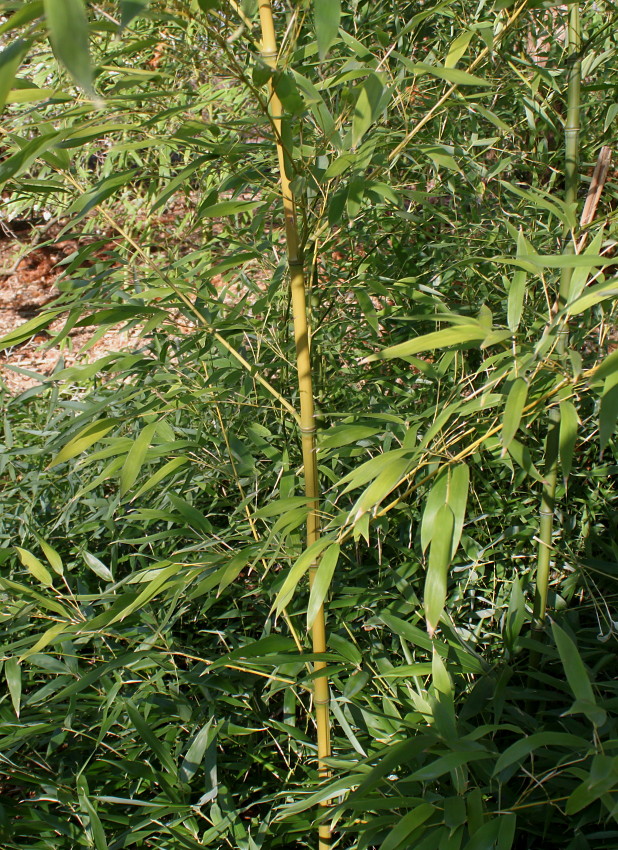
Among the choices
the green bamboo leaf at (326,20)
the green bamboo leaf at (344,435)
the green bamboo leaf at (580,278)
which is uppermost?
the green bamboo leaf at (326,20)

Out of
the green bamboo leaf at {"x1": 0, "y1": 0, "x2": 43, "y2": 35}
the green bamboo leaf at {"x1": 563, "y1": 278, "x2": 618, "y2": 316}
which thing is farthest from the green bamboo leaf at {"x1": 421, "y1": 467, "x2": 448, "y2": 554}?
the green bamboo leaf at {"x1": 0, "y1": 0, "x2": 43, "y2": 35}

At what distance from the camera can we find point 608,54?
1.28 meters

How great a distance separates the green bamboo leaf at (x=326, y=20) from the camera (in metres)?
0.55

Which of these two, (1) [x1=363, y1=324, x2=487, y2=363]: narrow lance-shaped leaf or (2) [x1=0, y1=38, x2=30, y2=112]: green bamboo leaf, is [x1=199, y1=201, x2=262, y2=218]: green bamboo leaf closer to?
(1) [x1=363, y1=324, x2=487, y2=363]: narrow lance-shaped leaf

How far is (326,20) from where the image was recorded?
0.56 m

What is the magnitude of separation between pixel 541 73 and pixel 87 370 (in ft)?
2.74

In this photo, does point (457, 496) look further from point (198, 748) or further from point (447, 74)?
point (198, 748)

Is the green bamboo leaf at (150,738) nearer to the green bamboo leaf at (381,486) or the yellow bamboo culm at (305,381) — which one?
the yellow bamboo culm at (305,381)

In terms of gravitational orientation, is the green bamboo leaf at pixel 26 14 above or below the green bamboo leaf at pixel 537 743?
above

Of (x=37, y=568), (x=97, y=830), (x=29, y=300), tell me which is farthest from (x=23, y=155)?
(x=29, y=300)

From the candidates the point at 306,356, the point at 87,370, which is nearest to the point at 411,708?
the point at 306,356

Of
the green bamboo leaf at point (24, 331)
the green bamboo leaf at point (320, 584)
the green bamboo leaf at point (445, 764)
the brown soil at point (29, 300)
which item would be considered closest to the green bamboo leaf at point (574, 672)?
the green bamboo leaf at point (445, 764)

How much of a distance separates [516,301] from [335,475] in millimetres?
495

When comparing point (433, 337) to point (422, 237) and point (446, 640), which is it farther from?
point (422, 237)
